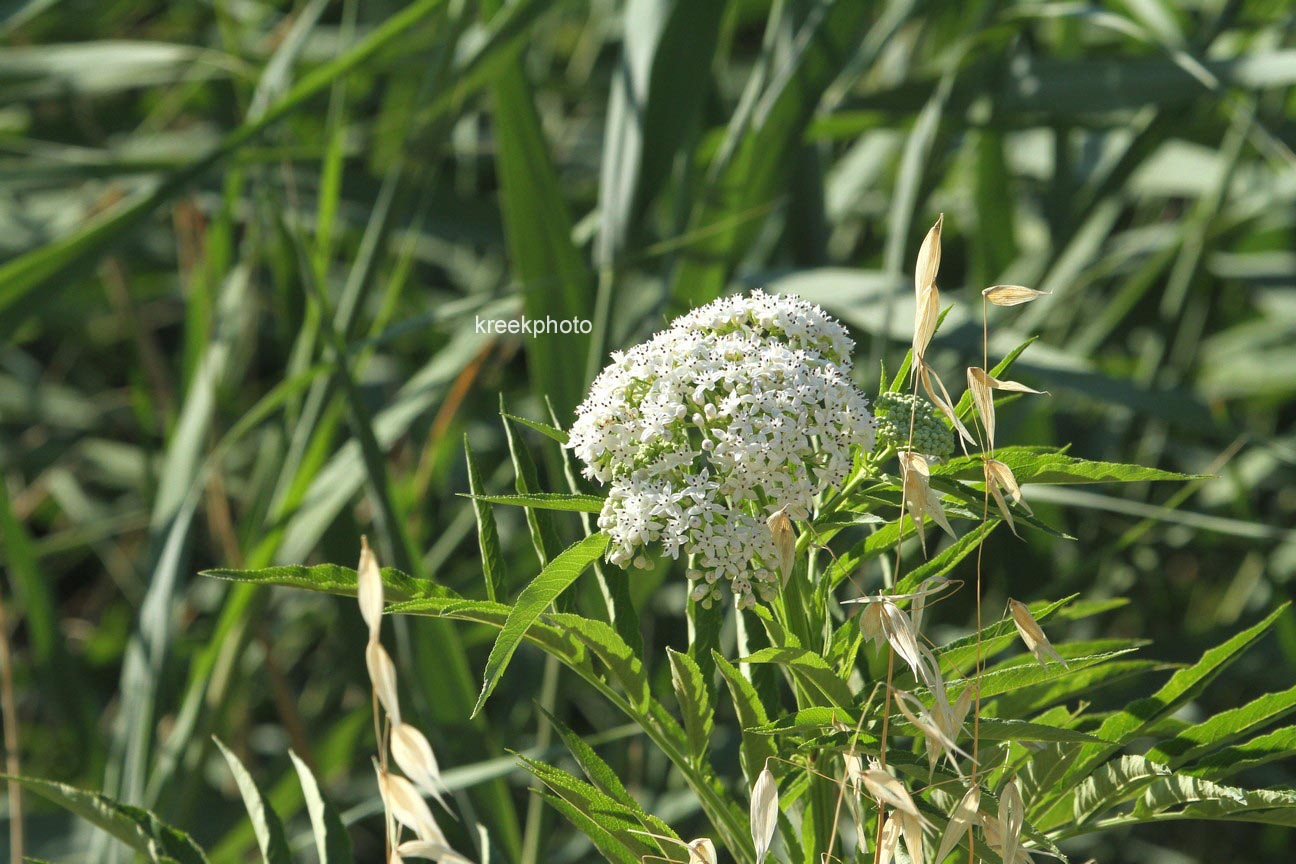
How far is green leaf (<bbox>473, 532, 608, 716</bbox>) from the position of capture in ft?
1.28

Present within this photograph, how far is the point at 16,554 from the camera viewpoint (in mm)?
1031

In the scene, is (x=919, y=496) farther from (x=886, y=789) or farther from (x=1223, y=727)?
(x=1223, y=727)

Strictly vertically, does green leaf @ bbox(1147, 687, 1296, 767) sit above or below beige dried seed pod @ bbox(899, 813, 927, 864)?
below

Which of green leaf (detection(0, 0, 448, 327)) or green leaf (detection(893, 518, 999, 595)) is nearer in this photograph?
green leaf (detection(893, 518, 999, 595))

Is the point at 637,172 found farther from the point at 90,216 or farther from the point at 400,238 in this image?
the point at 90,216

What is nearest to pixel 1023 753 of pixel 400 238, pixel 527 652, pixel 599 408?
pixel 599 408

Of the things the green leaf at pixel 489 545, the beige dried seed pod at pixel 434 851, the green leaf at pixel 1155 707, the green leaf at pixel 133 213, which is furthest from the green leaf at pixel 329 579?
the green leaf at pixel 133 213

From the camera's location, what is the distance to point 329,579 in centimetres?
42

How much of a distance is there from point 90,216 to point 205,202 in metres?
0.21

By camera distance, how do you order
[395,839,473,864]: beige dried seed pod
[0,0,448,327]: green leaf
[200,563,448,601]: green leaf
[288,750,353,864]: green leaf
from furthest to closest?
[0,0,448,327]: green leaf
[288,750,353,864]: green leaf
[200,563,448,601]: green leaf
[395,839,473,864]: beige dried seed pod

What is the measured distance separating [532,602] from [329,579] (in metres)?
0.08

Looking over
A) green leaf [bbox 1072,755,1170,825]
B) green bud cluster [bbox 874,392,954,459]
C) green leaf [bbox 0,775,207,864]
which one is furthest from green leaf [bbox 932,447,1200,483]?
green leaf [bbox 0,775,207,864]

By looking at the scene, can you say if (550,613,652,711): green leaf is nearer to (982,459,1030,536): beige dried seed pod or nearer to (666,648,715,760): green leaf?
(666,648,715,760): green leaf

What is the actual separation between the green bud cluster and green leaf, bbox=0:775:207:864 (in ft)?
1.03
